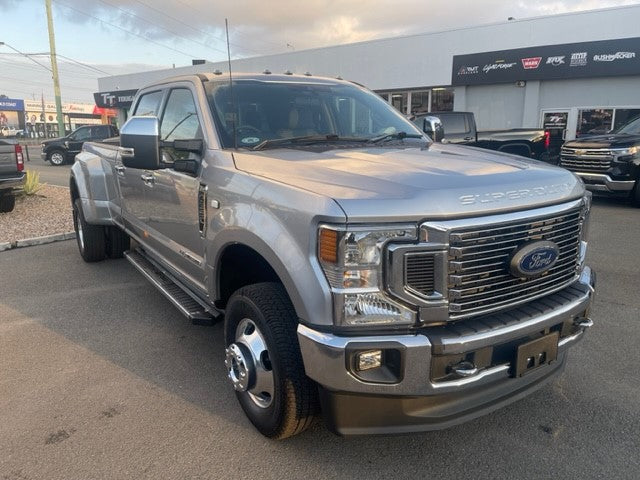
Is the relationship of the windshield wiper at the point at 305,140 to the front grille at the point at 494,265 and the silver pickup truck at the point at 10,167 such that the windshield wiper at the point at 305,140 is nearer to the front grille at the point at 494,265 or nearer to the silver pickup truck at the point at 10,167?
the front grille at the point at 494,265

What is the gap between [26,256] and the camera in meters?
6.93

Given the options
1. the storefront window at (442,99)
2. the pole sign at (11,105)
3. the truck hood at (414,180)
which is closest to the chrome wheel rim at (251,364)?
the truck hood at (414,180)

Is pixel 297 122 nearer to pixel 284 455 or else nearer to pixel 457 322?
pixel 457 322

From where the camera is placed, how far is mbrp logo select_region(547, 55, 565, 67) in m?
17.6

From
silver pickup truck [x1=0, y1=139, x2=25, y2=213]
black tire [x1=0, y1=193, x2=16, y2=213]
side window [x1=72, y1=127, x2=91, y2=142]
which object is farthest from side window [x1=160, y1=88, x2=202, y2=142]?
side window [x1=72, y1=127, x2=91, y2=142]

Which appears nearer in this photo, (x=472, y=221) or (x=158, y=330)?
(x=472, y=221)

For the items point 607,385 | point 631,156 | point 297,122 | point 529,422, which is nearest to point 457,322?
point 529,422

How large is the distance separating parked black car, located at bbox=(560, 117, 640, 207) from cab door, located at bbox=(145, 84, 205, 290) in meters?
8.78

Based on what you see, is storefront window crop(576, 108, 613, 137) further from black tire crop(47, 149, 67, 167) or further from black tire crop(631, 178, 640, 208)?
black tire crop(47, 149, 67, 167)

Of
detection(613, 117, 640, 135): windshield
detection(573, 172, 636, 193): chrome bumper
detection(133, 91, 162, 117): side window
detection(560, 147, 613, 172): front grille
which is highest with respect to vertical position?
detection(133, 91, 162, 117): side window

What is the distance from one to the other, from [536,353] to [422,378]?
644mm

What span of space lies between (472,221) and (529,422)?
147 centimetres

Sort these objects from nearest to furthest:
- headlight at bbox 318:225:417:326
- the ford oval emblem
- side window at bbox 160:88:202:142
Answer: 1. headlight at bbox 318:225:417:326
2. the ford oval emblem
3. side window at bbox 160:88:202:142

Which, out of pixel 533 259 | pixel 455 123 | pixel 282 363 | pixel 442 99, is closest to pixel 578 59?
pixel 442 99
